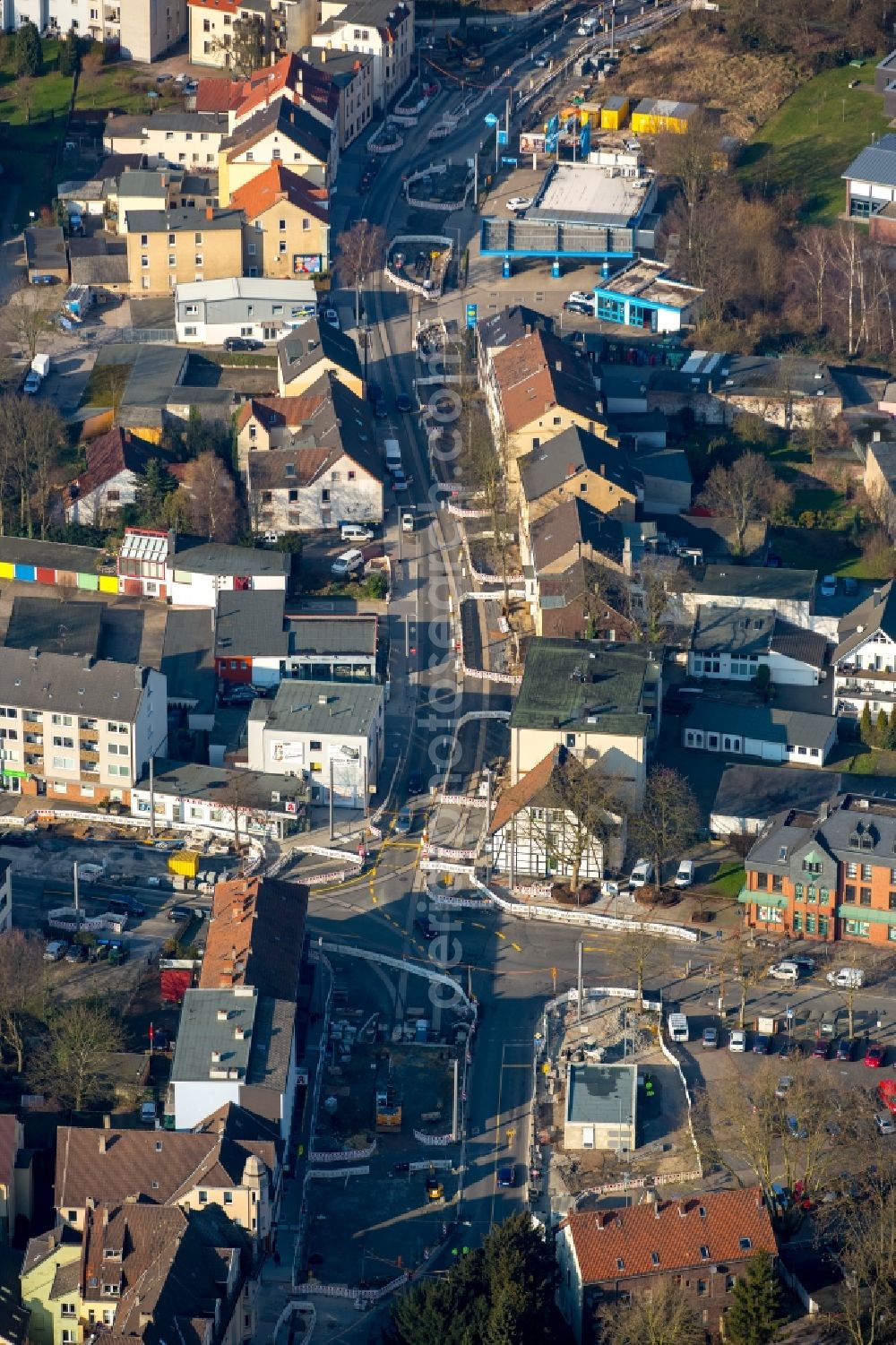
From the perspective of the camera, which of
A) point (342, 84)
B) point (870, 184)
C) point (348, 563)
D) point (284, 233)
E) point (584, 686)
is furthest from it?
point (342, 84)

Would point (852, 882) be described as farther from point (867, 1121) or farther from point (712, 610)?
point (712, 610)

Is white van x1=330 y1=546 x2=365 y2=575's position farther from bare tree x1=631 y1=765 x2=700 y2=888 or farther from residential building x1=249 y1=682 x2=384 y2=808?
bare tree x1=631 y1=765 x2=700 y2=888

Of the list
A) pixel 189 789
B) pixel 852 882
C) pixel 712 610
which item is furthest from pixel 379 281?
pixel 852 882

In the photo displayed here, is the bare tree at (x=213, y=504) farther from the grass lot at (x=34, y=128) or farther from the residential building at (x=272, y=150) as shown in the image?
the grass lot at (x=34, y=128)

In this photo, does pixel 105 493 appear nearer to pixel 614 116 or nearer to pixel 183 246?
pixel 183 246

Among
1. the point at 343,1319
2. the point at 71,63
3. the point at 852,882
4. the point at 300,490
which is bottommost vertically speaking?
the point at 343,1319

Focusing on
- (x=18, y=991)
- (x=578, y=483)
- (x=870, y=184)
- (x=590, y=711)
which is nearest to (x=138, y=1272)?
(x=18, y=991)

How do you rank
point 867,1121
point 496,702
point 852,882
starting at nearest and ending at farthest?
1. point 867,1121
2. point 852,882
3. point 496,702
